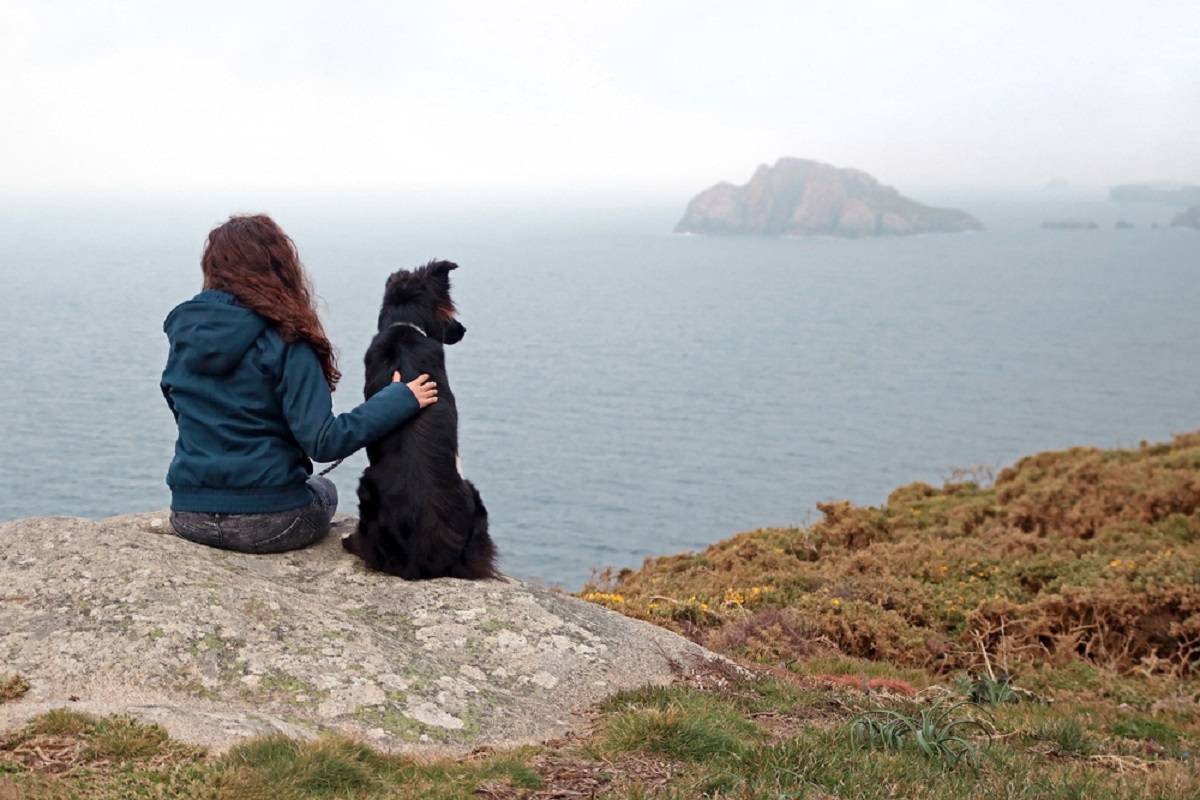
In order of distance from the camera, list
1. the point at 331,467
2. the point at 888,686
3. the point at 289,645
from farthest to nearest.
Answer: the point at 888,686
the point at 331,467
the point at 289,645

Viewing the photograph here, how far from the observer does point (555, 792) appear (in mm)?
5367

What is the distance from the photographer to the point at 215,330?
718 centimetres

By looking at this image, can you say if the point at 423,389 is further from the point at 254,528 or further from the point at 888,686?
the point at 888,686

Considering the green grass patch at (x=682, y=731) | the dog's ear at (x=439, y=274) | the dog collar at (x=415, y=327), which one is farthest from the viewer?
the dog's ear at (x=439, y=274)

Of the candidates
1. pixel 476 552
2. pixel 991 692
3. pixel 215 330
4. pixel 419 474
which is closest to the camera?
pixel 215 330

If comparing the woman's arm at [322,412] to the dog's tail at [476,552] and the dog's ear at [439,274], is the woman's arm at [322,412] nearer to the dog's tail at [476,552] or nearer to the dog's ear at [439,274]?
the dog's tail at [476,552]

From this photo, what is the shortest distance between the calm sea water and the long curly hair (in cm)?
2573

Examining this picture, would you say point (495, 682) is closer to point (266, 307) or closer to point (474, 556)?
point (474, 556)

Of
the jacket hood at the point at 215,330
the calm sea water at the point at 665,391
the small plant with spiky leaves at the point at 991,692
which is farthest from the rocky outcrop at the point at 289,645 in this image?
the calm sea water at the point at 665,391

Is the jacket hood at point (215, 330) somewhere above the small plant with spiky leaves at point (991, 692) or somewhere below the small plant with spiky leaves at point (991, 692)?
above

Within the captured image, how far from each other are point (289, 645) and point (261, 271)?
8.18 feet

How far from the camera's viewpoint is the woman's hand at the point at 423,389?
746cm

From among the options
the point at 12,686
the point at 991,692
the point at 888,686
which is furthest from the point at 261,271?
the point at 991,692

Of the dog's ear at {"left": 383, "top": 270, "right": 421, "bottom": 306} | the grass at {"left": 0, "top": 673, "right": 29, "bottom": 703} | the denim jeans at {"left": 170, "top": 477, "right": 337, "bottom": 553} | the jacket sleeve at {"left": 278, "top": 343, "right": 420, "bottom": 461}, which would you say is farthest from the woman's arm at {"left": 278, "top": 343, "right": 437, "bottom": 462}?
the grass at {"left": 0, "top": 673, "right": 29, "bottom": 703}
